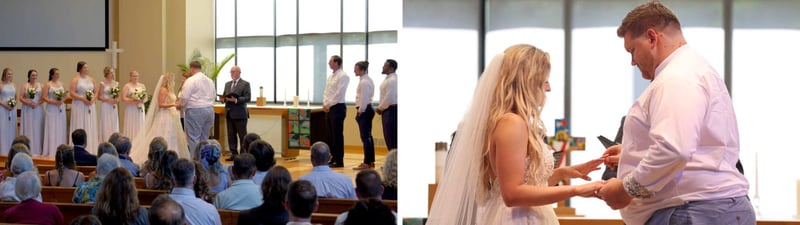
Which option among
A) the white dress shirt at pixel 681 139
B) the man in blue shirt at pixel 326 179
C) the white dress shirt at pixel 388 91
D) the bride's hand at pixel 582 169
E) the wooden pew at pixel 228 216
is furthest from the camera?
the man in blue shirt at pixel 326 179

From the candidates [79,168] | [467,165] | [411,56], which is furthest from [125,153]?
[467,165]

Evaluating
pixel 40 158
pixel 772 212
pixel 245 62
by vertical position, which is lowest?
pixel 772 212

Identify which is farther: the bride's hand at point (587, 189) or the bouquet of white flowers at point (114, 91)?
the bouquet of white flowers at point (114, 91)

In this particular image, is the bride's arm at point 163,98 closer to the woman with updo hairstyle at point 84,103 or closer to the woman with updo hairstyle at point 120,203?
the woman with updo hairstyle at point 84,103

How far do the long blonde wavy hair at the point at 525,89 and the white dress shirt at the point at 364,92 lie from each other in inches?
111

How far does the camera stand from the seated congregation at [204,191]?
16.6 ft

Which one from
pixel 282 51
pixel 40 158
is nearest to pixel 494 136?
pixel 282 51

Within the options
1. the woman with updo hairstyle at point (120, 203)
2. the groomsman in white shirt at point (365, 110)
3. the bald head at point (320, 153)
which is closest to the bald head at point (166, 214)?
the woman with updo hairstyle at point (120, 203)

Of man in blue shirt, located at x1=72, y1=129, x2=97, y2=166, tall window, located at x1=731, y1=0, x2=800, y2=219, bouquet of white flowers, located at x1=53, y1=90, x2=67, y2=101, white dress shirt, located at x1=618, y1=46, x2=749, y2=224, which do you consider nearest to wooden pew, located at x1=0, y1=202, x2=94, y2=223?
man in blue shirt, located at x1=72, y1=129, x2=97, y2=166

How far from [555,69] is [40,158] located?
5.08 meters

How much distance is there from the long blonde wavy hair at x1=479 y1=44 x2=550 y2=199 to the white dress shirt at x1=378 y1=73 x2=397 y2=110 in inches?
110

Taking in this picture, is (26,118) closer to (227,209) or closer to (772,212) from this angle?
(227,209)

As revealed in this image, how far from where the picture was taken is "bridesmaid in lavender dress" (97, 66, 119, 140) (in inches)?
302

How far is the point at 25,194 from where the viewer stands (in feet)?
17.9
